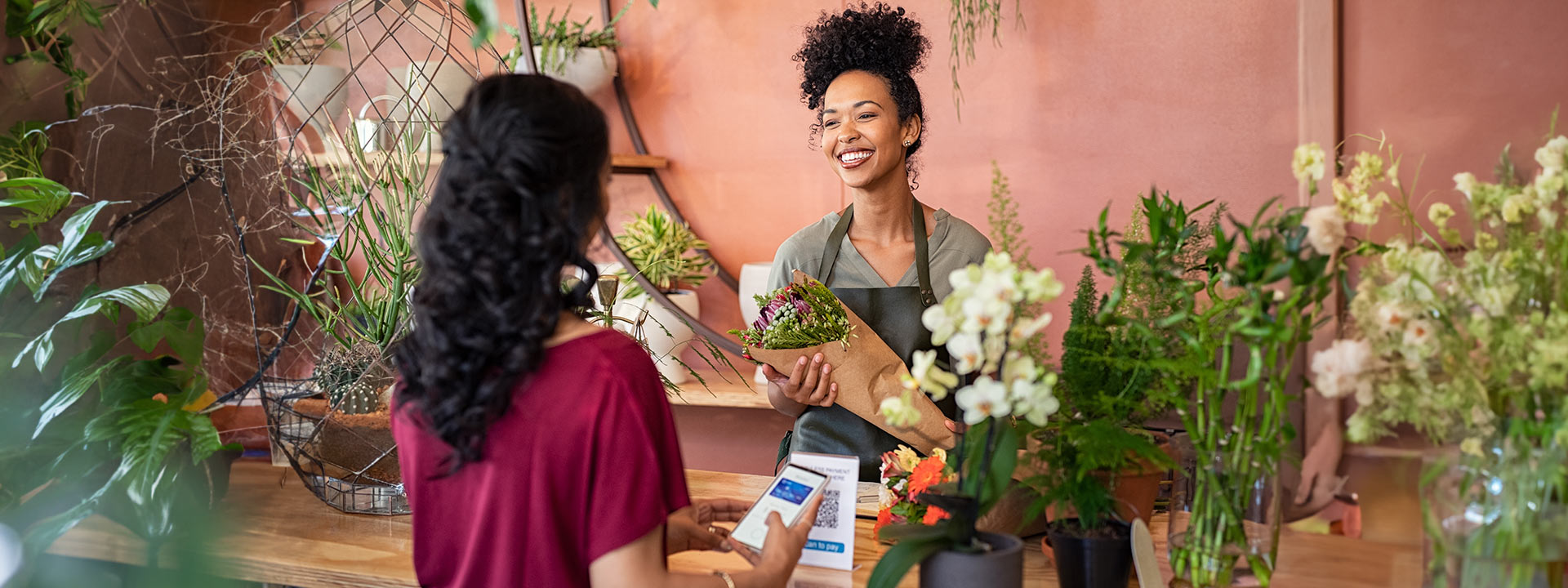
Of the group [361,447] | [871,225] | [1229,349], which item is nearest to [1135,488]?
[1229,349]

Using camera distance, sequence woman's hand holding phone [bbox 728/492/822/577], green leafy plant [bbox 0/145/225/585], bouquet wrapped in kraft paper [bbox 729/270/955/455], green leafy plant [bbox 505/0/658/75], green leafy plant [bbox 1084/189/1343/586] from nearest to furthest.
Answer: green leafy plant [bbox 1084/189/1343/586]
woman's hand holding phone [bbox 728/492/822/577]
green leafy plant [bbox 0/145/225/585]
bouquet wrapped in kraft paper [bbox 729/270/955/455]
green leafy plant [bbox 505/0/658/75]

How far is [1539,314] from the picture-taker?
1000mm

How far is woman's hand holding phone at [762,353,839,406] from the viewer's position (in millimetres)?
1810

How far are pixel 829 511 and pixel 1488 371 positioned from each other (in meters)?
0.75

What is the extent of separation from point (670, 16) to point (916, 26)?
1135 mm

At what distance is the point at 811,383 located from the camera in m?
1.83

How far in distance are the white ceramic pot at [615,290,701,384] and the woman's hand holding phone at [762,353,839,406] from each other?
3.05ft

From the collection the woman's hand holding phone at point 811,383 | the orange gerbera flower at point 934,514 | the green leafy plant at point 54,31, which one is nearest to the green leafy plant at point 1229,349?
the orange gerbera flower at point 934,514

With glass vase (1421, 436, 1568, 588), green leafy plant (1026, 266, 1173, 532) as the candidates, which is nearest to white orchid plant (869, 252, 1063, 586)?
green leafy plant (1026, 266, 1173, 532)

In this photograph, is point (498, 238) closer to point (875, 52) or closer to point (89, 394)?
point (89, 394)

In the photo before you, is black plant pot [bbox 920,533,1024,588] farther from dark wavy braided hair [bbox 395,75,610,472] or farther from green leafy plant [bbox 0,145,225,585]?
green leafy plant [bbox 0,145,225,585]

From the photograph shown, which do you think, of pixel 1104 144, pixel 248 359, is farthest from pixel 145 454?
pixel 1104 144

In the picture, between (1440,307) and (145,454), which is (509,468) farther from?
(1440,307)

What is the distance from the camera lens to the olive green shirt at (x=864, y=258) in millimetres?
2117
